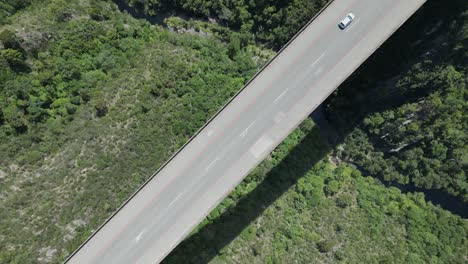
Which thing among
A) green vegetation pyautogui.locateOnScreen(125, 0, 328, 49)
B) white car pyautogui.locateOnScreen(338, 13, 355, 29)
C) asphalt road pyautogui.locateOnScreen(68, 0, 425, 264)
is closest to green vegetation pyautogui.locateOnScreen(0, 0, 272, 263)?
green vegetation pyautogui.locateOnScreen(125, 0, 328, 49)

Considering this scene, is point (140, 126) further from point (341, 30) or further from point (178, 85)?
point (341, 30)

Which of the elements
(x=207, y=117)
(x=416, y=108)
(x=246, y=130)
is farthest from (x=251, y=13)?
(x=416, y=108)

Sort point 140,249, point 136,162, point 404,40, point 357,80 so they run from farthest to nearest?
point 357,80 < point 404,40 < point 136,162 < point 140,249

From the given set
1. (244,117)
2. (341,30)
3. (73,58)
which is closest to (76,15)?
(73,58)

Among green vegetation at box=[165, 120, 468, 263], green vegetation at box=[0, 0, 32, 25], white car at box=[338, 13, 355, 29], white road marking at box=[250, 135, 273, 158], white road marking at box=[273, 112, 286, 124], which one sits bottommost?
green vegetation at box=[165, 120, 468, 263]

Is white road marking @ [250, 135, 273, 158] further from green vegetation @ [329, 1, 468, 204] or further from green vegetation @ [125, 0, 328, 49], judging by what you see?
green vegetation @ [125, 0, 328, 49]

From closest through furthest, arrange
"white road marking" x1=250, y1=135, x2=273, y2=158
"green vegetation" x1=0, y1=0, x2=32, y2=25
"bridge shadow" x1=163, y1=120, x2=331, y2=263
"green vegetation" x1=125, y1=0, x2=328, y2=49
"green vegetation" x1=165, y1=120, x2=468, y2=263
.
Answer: "white road marking" x1=250, y1=135, x2=273, y2=158
"bridge shadow" x1=163, y1=120, x2=331, y2=263
"green vegetation" x1=0, y1=0, x2=32, y2=25
"green vegetation" x1=165, y1=120, x2=468, y2=263
"green vegetation" x1=125, y1=0, x2=328, y2=49
